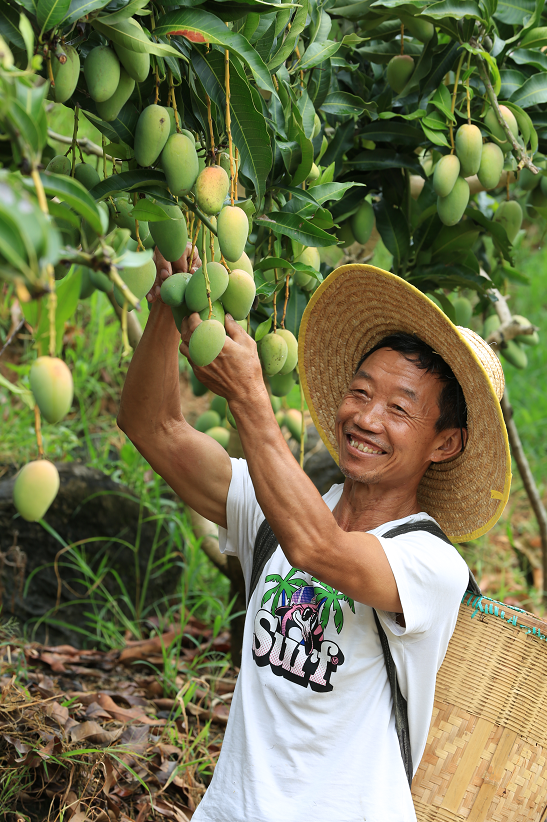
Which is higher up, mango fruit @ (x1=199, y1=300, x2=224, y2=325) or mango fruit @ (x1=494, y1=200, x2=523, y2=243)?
mango fruit @ (x1=494, y1=200, x2=523, y2=243)

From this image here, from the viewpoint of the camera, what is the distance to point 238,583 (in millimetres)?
1982

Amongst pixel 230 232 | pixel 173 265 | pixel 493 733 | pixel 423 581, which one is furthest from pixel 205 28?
pixel 493 733

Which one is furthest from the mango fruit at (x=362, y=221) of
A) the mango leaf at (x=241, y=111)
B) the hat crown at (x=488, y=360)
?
the mango leaf at (x=241, y=111)

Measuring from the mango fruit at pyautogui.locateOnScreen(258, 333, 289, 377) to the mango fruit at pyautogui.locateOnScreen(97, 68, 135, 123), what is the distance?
0.41m

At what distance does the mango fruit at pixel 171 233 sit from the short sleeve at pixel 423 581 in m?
0.48

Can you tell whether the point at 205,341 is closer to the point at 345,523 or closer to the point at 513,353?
the point at 345,523

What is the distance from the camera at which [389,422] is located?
1246 mm

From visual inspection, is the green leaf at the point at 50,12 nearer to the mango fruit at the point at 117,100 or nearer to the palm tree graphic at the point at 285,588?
the mango fruit at the point at 117,100

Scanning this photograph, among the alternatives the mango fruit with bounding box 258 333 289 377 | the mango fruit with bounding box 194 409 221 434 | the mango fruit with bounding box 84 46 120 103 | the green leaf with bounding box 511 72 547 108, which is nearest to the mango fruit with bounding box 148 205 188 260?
the mango fruit with bounding box 84 46 120 103

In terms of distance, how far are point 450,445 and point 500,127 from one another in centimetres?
59

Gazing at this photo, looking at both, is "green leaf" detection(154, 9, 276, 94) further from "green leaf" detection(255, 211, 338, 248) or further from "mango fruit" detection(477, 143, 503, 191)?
"mango fruit" detection(477, 143, 503, 191)

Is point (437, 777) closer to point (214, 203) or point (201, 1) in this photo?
point (214, 203)

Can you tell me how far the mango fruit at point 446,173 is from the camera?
1410 millimetres

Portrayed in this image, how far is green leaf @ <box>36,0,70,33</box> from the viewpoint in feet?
2.34
